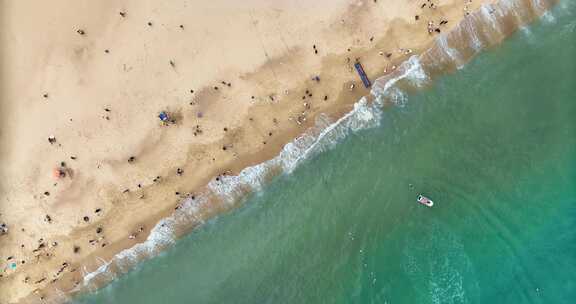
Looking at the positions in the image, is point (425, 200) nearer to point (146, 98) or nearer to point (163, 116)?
point (163, 116)

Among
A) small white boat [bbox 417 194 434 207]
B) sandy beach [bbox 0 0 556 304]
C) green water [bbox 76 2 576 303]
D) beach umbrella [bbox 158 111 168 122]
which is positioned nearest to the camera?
sandy beach [bbox 0 0 556 304]

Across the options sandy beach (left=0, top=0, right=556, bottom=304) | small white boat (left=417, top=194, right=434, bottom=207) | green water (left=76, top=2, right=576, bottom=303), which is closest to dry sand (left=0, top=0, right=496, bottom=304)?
sandy beach (left=0, top=0, right=556, bottom=304)

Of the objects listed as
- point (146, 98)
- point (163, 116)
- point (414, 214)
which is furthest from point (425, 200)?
point (146, 98)

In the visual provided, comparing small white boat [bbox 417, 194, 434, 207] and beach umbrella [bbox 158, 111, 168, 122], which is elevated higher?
beach umbrella [bbox 158, 111, 168, 122]

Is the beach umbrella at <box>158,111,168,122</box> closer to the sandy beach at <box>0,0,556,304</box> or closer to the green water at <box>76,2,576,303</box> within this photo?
the sandy beach at <box>0,0,556,304</box>

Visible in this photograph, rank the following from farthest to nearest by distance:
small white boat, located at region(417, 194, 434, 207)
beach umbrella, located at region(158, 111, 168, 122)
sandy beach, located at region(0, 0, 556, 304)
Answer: small white boat, located at region(417, 194, 434, 207) → beach umbrella, located at region(158, 111, 168, 122) → sandy beach, located at region(0, 0, 556, 304)

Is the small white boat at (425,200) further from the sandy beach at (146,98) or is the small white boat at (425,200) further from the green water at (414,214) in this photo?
the sandy beach at (146,98)

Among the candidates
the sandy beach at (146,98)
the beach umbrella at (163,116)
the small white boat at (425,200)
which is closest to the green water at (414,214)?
the small white boat at (425,200)
